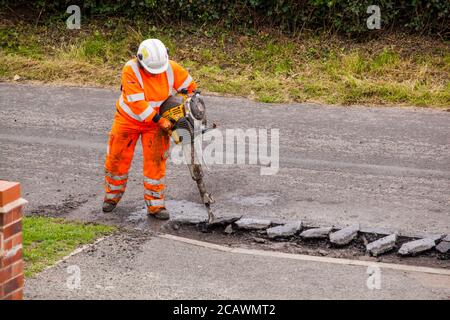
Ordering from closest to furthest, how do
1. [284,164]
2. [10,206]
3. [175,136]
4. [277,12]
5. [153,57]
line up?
[10,206]
[153,57]
[175,136]
[284,164]
[277,12]

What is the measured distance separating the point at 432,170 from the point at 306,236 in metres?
2.69

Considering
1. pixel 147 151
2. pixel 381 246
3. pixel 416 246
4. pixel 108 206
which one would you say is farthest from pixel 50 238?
pixel 416 246

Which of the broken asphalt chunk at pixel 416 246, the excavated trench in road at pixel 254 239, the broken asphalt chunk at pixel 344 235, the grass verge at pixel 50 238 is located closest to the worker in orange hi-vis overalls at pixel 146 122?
the excavated trench in road at pixel 254 239

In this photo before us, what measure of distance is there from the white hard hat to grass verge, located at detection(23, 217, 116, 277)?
1749mm

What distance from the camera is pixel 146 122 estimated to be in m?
9.60

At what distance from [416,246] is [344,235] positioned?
0.73 m

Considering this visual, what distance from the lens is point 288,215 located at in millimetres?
9781

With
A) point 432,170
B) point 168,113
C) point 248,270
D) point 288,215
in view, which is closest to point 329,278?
point 248,270

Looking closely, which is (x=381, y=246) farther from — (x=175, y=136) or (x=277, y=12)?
(x=277, y=12)

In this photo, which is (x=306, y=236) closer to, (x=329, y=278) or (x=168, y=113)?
(x=329, y=278)

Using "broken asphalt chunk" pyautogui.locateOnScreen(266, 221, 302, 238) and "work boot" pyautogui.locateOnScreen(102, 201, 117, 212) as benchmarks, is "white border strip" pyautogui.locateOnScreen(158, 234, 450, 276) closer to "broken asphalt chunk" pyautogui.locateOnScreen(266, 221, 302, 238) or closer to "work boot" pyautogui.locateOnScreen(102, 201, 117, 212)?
"broken asphalt chunk" pyautogui.locateOnScreen(266, 221, 302, 238)

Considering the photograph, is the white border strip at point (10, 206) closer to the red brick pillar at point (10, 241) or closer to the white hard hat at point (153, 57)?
the red brick pillar at point (10, 241)

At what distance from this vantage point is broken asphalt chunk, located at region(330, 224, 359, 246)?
29.6ft

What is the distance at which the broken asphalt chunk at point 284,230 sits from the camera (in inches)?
364
